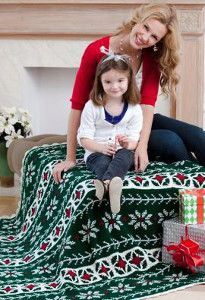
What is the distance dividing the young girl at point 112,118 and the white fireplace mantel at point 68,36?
1.63 metres

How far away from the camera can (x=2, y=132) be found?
4027 mm

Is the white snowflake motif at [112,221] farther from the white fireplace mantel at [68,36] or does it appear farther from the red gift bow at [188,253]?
the white fireplace mantel at [68,36]

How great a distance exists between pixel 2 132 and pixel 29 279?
5.68 feet

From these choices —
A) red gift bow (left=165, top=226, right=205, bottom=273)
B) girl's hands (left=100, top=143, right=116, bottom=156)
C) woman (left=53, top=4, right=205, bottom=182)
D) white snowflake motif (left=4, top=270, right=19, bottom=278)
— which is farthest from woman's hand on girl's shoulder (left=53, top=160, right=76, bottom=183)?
red gift bow (left=165, top=226, right=205, bottom=273)

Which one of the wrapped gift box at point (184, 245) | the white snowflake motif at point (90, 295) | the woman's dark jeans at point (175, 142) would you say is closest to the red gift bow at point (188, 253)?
the wrapped gift box at point (184, 245)

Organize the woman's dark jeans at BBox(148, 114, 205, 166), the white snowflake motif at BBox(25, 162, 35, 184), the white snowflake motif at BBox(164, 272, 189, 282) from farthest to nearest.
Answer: the white snowflake motif at BBox(25, 162, 35, 184)
the woman's dark jeans at BBox(148, 114, 205, 166)
the white snowflake motif at BBox(164, 272, 189, 282)

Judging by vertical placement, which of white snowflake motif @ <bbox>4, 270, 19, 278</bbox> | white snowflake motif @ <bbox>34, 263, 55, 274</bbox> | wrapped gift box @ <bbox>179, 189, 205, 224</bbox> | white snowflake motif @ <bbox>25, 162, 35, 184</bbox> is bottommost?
white snowflake motif @ <bbox>4, 270, 19, 278</bbox>

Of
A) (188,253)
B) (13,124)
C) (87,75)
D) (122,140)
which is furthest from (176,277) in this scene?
(13,124)

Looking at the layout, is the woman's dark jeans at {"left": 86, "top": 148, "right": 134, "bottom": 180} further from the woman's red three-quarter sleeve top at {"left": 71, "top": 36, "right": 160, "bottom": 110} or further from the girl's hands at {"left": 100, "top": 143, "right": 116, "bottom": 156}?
the woman's red three-quarter sleeve top at {"left": 71, "top": 36, "right": 160, "bottom": 110}

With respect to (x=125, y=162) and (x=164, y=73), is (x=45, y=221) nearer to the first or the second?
(x=125, y=162)

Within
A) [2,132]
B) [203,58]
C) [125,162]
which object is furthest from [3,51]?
[125,162]

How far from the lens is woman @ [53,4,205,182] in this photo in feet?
8.86

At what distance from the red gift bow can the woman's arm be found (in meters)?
0.35

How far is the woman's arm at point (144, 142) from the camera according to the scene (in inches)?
106
